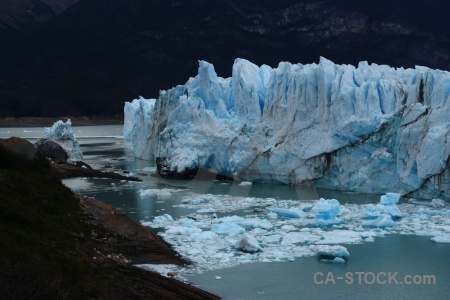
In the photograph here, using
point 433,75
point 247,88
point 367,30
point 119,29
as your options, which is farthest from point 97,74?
point 433,75

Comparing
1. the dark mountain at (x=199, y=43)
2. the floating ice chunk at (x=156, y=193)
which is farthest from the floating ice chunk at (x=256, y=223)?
the dark mountain at (x=199, y=43)

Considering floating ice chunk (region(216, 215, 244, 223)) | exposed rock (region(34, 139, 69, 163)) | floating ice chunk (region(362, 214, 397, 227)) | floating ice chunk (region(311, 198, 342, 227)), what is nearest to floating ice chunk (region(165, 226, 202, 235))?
floating ice chunk (region(216, 215, 244, 223))

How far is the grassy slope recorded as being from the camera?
19.0 feet

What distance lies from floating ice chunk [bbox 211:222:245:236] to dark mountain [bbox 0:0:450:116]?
62825 millimetres

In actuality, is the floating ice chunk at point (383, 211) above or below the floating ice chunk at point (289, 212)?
above

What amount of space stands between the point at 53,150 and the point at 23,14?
13897cm

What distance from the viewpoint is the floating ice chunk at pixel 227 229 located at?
12539mm

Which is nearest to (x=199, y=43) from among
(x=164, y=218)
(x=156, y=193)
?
(x=156, y=193)

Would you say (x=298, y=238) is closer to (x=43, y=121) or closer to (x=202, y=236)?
(x=202, y=236)

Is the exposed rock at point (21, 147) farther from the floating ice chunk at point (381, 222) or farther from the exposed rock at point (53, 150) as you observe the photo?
the exposed rock at point (53, 150)

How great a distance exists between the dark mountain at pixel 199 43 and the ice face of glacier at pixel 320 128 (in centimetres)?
5287

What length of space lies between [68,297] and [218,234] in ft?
21.0

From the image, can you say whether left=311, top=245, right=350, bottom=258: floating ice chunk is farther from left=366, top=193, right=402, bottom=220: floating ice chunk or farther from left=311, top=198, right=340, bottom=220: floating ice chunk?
left=366, top=193, right=402, bottom=220: floating ice chunk

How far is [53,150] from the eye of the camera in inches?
905
